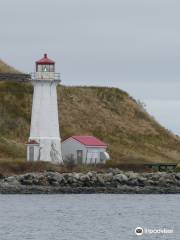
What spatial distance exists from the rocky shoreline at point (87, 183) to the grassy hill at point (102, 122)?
24.7 ft

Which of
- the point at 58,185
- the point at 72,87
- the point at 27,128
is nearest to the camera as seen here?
the point at 58,185

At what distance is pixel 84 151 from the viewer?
71312 millimetres

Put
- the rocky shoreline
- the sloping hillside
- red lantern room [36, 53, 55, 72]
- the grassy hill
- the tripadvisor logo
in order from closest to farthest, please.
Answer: the tripadvisor logo
the rocky shoreline
red lantern room [36, 53, 55, 72]
the grassy hill
the sloping hillside

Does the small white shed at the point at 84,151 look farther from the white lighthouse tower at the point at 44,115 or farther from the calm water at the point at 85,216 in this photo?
the calm water at the point at 85,216

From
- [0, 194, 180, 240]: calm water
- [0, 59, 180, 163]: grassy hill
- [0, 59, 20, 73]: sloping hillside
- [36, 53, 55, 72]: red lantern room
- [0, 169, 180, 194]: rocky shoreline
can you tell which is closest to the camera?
[0, 194, 180, 240]: calm water

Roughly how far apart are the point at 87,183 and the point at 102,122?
823 inches

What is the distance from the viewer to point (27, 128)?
78750 mm

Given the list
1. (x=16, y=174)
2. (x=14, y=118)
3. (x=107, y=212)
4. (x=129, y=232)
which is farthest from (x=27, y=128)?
(x=129, y=232)

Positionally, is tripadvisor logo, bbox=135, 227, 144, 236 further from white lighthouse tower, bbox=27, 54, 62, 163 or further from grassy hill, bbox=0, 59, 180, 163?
grassy hill, bbox=0, 59, 180, 163

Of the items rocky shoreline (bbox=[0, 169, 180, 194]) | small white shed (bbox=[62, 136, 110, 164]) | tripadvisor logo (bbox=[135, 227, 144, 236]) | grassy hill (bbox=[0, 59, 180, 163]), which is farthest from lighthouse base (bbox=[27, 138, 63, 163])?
tripadvisor logo (bbox=[135, 227, 144, 236])

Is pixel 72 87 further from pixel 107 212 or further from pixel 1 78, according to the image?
pixel 107 212

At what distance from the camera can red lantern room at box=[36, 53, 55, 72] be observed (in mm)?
68562

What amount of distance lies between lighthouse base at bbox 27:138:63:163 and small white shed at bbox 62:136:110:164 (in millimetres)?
1500

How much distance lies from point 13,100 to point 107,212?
27.2 meters
